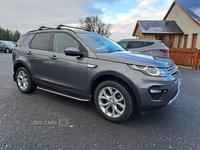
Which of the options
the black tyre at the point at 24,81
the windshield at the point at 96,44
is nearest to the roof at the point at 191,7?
the windshield at the point at 96,44

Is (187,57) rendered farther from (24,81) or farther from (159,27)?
(159,27)

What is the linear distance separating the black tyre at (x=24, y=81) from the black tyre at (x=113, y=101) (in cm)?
214

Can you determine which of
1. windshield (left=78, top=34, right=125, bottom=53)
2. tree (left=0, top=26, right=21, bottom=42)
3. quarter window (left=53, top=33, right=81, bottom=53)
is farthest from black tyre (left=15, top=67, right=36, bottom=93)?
tree (left=0, top=26, right=21, bottom=42)

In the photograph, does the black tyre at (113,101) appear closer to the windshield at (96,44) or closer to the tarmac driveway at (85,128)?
the tarmac driveway at (85,128)

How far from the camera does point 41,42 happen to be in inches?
155

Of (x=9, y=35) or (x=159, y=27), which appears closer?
(x=159, y=27)

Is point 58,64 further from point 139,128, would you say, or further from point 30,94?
point 139,128

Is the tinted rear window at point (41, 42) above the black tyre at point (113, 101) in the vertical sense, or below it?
above

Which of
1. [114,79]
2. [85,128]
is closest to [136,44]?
[114,79]

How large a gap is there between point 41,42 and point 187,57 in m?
10.1

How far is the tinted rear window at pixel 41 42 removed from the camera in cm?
379

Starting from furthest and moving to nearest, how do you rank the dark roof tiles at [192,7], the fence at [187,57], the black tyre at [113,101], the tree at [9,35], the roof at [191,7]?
1. the tree at [9,35]
2. the dark roof tiles at [192,7]
3. the roof at [191,7]
4. the fence at [187,57]
5. the black tyre at [113,101]

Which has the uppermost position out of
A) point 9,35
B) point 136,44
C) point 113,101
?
point 9,35

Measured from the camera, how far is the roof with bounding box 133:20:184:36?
2008 centimetres
